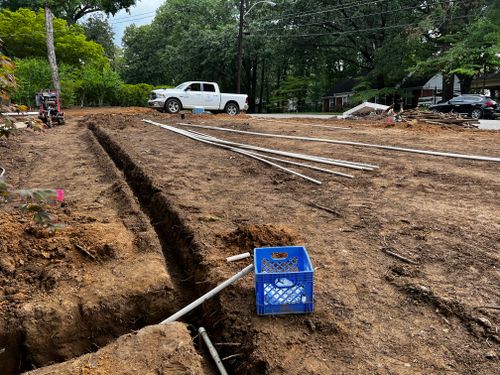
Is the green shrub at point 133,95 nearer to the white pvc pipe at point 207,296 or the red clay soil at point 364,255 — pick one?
the red clay soil at point 364,255

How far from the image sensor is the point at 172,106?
19.9m

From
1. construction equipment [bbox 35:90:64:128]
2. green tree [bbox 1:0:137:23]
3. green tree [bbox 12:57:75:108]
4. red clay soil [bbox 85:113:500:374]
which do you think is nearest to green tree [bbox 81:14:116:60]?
green tree [bbox 1:0:137:23]

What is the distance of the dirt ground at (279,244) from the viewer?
2.48m

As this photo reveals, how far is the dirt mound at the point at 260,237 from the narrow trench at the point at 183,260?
0.38 meters

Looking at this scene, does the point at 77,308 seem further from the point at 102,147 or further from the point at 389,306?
the point at 102,147

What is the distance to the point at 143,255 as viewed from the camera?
3.78 m

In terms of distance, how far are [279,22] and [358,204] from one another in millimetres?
35091

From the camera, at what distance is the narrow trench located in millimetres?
2922

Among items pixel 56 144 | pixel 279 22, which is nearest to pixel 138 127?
pixel 56 144

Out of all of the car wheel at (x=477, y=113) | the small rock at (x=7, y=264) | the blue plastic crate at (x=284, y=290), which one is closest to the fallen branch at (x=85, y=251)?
the small rock at (x=7, y=264)

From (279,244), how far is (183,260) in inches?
38.4

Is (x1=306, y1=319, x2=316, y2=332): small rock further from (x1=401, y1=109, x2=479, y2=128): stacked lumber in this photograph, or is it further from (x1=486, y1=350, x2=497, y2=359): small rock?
(x1=401, y1=109, x2=479, y2=128): stacked lumber

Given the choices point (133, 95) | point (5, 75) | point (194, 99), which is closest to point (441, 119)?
point (194, 99)

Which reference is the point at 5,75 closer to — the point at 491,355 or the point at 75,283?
the point at 75,283
